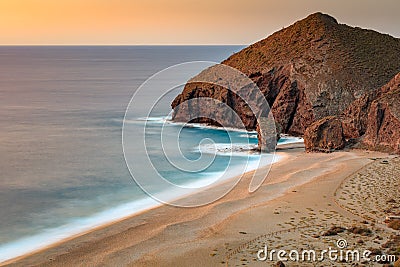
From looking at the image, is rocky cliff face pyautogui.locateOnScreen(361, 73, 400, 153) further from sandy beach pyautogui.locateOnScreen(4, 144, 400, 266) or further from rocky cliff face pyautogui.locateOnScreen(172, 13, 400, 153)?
rocky cliff face pyautogui.locateOnScreen(172, 13, 400, 153)

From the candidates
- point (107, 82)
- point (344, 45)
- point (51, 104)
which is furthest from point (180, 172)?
point (107, 82)

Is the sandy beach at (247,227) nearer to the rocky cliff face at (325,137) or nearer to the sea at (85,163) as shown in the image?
the sea at (85,163)

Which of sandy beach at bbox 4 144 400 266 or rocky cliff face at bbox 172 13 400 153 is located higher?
rocky cliff face at bbox 172 13 400 153

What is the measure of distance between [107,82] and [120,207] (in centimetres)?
6832

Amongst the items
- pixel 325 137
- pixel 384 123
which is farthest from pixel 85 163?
pixel 384 123

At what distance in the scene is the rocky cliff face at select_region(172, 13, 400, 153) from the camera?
4166 centimetres

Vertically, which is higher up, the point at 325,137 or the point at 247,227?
the point at 325,137

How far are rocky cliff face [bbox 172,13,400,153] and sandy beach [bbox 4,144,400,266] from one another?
1659 centimetres

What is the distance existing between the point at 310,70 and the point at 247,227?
90.7 ft

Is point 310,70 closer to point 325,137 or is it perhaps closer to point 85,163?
point 325,137

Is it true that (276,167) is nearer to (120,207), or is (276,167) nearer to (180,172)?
(180,172)

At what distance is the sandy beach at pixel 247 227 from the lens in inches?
633

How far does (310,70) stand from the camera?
43.7 m

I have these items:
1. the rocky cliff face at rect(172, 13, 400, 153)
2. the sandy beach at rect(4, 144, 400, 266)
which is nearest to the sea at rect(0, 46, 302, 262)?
the sandy beach at rect(4, 144, 400, 266)
